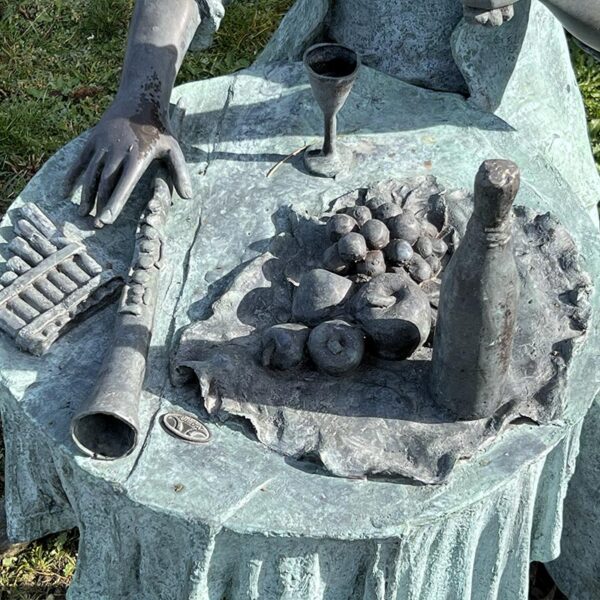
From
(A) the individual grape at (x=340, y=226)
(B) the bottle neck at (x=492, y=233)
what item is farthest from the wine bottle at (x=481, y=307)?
(A) the individual grape at (x=340, y=226)

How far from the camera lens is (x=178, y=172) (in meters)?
2.21

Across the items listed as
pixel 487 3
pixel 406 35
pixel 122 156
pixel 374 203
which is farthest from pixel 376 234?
pixel 406 35

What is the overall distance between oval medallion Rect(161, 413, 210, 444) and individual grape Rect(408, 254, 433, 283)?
1.56 feet

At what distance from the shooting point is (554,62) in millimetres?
2602

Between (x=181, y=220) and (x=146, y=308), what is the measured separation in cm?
31

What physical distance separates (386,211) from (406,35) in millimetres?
717

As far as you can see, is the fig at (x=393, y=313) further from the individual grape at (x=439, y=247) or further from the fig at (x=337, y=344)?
the individual grape at (x=439, y=247)

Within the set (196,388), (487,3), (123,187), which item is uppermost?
(487,3)

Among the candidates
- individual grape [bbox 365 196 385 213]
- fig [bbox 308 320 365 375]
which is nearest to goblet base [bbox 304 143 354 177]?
individual grape [bbox 365 196 385 213]

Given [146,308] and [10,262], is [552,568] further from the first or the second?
[10,262]

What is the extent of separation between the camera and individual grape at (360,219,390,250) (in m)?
1.95

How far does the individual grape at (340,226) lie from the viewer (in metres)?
1.99

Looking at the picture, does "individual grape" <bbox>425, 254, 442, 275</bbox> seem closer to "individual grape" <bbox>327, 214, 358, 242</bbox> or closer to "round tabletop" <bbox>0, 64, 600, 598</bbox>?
"individual grape" <bbox>327, 214, 358, 242</bbox>

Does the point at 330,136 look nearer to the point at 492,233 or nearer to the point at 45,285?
the point at 45,285
